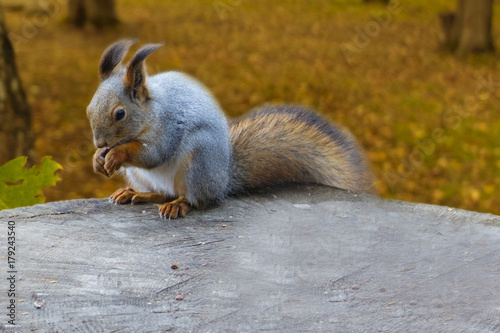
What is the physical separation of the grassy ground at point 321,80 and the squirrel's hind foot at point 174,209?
263 cm

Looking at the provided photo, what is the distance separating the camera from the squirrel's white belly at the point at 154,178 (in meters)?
2.41

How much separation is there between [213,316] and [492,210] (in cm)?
399

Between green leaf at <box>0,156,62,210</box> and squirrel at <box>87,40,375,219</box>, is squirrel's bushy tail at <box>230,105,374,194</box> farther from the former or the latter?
green leaf at <box>0,156,62,210</box>

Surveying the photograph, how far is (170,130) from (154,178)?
0.24 meters

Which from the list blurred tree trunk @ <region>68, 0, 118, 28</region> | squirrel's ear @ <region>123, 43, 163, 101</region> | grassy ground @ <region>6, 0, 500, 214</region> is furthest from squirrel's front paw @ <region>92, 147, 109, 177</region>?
blurred tree trunk @ <region>68, 0, 118, 28</region>

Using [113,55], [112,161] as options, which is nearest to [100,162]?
[112,161]

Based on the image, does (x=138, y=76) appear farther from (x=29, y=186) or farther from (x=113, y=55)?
(x=29, y=186)

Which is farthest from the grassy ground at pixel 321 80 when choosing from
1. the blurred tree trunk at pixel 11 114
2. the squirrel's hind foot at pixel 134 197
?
the squirrel's hind foot at pixel 134 197

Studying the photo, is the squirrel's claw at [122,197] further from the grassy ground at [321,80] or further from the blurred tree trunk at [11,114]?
the grassy ground at [321,80]

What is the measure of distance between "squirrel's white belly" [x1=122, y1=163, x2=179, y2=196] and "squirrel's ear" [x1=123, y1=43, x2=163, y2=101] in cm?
29

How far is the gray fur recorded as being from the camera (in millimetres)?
2195

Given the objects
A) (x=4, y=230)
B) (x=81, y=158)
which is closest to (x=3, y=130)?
(x=81, y=158)

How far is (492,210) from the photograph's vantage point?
500cm

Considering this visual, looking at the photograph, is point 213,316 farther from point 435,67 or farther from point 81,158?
point 435,67
